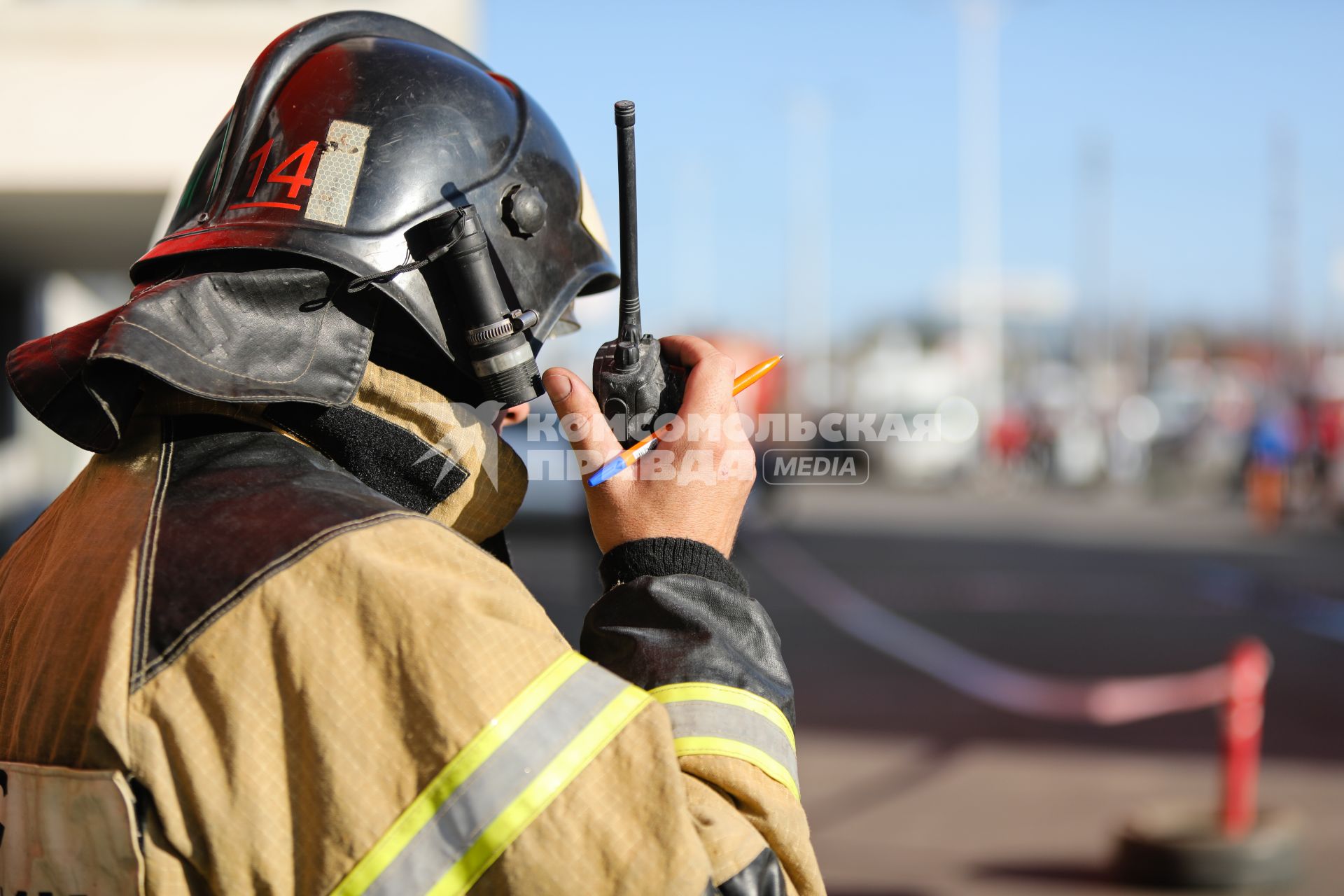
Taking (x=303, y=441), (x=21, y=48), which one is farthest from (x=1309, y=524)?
(x=303, y=441)

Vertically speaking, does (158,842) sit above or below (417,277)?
below

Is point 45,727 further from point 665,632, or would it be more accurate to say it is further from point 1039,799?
point 1039,799

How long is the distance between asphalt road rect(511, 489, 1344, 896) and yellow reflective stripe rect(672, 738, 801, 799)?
3.74 metres

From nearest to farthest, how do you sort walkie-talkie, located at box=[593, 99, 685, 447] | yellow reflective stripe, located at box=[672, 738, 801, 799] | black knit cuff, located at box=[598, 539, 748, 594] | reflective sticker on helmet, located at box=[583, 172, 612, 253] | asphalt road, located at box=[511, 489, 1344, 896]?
yellow reflective stripe, located at box=[672, 738, 801, 799]
black knit cuff, located at box=[598, 539, 748, 594]
walkie-talkie, located at box=[593, 99, 685, 447]
reflective sticker on helmet, located at box=[583, 172, 612, 253]
asphalt road, located at box=[511, 489, 1344, 896]

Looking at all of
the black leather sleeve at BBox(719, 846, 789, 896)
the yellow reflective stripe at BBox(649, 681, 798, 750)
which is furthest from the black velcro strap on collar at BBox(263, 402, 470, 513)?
the black leather sleeve at BBox(719, 846, 789, 896)

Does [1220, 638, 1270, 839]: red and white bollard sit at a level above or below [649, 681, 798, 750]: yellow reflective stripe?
below

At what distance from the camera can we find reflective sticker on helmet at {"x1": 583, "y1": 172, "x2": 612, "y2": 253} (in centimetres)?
193

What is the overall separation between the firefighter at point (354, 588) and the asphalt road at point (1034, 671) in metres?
A: 3.76

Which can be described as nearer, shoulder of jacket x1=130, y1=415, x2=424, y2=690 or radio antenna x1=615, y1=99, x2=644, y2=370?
shoulder of jacket x1=130, y1=415, x2=424, y2=690

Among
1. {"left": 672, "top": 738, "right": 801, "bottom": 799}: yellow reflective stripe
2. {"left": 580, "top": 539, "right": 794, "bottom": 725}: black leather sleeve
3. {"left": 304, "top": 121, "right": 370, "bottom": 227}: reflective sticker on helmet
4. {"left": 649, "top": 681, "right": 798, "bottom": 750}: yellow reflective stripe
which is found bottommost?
{"left": 672, "top": 738, "right": 801, "bottom": 799}: yellow reflective stripe

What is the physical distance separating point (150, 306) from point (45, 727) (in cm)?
45

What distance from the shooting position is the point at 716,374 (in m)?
1.54

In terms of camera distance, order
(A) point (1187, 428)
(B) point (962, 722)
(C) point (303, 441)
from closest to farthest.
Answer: (C) point (303, 441) → (B) point (962, 722) → (A) point (1187, 428)

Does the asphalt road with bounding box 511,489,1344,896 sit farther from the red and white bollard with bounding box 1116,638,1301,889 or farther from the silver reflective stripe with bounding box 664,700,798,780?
the silver reflective stripe with bounding box 664,700,798,780
